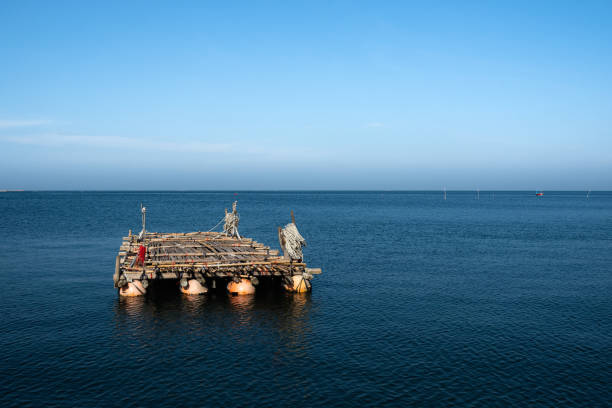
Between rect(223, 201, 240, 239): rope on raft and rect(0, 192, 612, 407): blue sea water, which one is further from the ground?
rect(223, 201, 240, 239): rope on raft

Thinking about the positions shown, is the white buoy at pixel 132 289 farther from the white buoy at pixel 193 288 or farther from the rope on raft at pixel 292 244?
the rope on raft at pixel 292 244

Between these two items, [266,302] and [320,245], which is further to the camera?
[320,245]

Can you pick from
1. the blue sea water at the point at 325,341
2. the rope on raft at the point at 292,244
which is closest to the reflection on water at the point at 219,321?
the blue sea water at the point at 325,341

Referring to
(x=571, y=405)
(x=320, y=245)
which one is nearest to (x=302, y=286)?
(x=571, y=405)

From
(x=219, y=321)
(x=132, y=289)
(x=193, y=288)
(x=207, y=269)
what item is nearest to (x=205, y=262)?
(x=207, y=269)

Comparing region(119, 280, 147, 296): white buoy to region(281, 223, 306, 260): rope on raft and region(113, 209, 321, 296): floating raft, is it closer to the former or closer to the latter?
region(113, 209, 321, 296): floating raft

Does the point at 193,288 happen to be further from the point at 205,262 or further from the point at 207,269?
the point at 205,262

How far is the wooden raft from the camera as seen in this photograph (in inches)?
1510

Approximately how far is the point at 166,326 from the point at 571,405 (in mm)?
24863

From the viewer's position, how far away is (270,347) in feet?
92.1

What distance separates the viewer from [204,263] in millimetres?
38969

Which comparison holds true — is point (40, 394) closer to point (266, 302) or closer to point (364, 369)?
point (364, 369)

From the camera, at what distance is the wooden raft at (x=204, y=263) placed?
38.3m

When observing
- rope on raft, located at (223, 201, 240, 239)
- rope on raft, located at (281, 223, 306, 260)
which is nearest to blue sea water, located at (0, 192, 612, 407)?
rope on raft, located at (281, 223, 306, 260)
